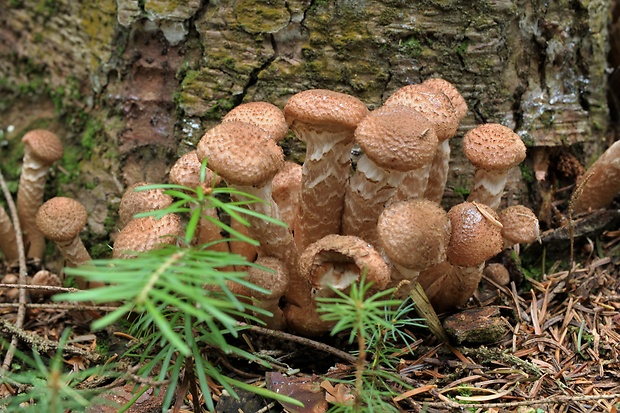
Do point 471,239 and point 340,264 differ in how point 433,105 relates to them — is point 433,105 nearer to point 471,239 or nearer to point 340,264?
point 471,239

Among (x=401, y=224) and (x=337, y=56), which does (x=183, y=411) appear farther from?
(x=337, y=56)

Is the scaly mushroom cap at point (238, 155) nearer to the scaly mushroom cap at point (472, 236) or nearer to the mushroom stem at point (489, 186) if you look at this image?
the scaly mushroom cap at point (472, 236)

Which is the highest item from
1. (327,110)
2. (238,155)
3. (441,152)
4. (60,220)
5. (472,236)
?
(327,110)

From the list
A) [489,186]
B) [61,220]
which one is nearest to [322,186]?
[489,186]

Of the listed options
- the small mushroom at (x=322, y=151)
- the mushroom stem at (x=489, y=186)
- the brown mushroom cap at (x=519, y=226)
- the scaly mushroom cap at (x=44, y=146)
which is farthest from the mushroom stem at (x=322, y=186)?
the scaly mushroom cap at (x=44, y=146)

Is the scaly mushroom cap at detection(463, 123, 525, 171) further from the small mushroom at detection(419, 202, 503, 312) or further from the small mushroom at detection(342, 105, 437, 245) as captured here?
the small mushroom at detection(342, 105, 437, 245)
